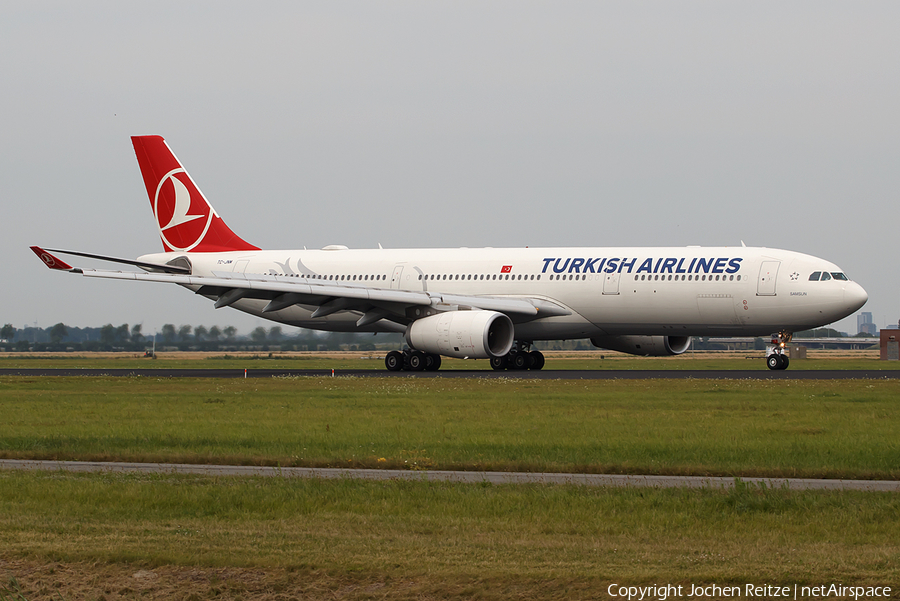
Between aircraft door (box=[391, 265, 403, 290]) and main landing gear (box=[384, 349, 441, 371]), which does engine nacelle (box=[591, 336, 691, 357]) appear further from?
aircraft door (box=[391, 265, 403, 290])

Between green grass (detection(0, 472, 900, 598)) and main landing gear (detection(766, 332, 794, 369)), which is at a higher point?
main landing gear (detection(766, 332, 794, 369))

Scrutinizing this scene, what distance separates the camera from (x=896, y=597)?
8250 millimetres

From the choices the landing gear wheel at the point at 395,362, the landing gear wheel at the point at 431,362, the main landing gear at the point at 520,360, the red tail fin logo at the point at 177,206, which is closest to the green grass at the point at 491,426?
the landing gear wheel at the point at 431,362

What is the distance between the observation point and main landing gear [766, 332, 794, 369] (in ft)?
125

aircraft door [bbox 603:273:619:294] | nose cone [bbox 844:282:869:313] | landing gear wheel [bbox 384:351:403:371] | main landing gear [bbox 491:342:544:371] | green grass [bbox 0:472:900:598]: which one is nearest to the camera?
green grass [bbox 0:472:900:598]

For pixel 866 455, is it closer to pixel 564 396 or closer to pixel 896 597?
pixel 896 597

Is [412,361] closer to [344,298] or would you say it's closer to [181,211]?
[344,298]

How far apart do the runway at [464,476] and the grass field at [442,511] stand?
518mm

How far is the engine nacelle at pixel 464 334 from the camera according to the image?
36906 millimetres

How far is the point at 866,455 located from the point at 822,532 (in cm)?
584

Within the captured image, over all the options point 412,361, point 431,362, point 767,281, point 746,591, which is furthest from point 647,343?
point 746,591

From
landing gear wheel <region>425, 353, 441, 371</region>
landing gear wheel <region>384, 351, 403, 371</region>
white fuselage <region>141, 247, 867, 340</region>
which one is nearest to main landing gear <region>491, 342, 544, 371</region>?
white fuselage <region>141, 247, 867, 340</region>

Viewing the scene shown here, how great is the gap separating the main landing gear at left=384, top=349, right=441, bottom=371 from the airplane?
0.04 metres

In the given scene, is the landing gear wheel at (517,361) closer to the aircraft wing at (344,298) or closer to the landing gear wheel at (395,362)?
the aircraft wing at (344,298)
